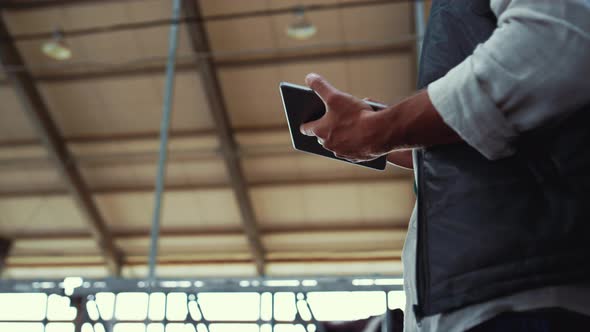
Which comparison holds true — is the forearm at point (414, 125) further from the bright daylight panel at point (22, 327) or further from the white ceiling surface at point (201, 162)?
the white ceiling surface at point (201, 162)

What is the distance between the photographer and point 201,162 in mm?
13234

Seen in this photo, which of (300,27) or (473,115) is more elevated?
(300,27)

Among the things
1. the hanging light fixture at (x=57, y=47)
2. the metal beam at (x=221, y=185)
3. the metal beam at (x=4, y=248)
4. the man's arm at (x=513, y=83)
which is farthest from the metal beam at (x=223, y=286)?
the metal beam at (x=4, y=248)

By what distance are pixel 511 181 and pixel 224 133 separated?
11.7m

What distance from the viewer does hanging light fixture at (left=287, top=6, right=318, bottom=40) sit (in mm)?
10055

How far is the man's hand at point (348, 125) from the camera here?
3.01 feet

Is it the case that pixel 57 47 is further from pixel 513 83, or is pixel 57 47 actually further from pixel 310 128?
pixel 513 83

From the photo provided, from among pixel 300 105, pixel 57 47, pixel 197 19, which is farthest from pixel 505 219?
pixel 57 47

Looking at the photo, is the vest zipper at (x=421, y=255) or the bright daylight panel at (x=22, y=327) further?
the bright daylight panel at (x=22, y=327)

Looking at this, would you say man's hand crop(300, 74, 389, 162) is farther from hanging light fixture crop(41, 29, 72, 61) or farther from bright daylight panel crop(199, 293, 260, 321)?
hanging light fixture crop(41, 29, 72, 61)

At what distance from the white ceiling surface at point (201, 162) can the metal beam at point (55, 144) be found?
18cm

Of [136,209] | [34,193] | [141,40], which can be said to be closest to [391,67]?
[141,40]

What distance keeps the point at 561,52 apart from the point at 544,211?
0.19m

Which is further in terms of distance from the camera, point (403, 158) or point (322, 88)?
point (403, 158)
